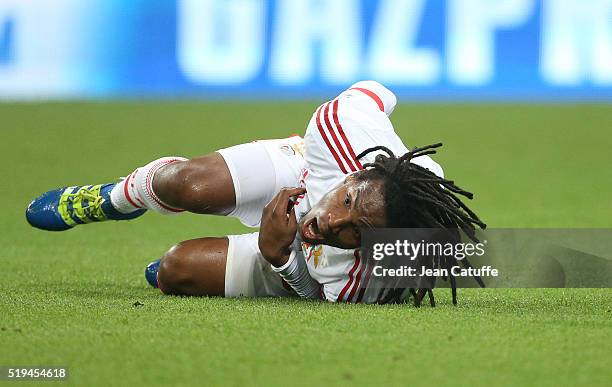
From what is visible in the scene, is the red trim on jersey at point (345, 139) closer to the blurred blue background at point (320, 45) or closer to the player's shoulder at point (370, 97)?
the player's shoulder at point (370, 97)

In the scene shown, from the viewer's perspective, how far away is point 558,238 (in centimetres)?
609

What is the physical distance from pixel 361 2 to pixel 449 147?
3157 mm

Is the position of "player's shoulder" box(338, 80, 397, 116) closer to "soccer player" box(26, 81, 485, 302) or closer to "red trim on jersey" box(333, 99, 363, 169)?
"soccer player" box(26, 81, 485, 302)

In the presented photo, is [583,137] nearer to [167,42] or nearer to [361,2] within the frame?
[361,2]

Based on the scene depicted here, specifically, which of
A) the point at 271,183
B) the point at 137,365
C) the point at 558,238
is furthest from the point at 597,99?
the point at 137,365

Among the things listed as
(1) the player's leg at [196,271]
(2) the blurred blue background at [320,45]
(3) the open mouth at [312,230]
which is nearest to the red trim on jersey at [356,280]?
(3) the open mouth at [312,230]

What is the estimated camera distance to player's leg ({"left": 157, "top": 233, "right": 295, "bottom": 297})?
470 cm

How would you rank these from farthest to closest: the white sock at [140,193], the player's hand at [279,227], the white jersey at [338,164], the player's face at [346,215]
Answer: the white sock at [140,193] < the white jersey at [338,164] < the player's hand at [279,227] < the player's face at [346,215]

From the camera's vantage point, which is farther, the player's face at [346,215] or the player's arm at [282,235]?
A: the player's arm at [282,235]

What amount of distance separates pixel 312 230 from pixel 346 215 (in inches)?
5.7

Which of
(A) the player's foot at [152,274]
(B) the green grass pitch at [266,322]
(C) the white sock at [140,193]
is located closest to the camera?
(B) the green grass pitch at [266,322]

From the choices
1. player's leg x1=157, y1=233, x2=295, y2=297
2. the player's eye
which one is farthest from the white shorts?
the player's eye

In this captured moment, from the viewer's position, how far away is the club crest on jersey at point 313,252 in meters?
4.42

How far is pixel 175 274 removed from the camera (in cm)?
472
